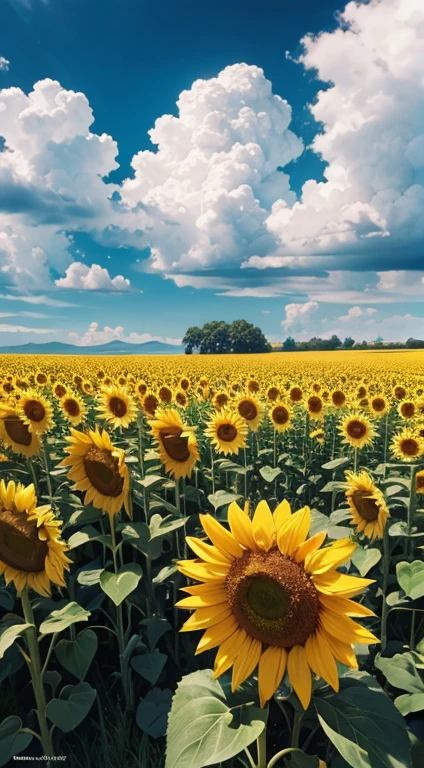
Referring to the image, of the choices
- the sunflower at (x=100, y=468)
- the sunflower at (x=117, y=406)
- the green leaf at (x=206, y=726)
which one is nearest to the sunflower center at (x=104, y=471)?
the sunflower at (x=100, y=468)

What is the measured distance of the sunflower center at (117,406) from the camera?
5.95 metres

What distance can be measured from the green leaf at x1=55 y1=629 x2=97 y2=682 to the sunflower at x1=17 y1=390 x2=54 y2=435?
274cm

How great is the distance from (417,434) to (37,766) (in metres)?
5.67

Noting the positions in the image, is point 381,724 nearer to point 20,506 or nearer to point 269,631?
point 269,631

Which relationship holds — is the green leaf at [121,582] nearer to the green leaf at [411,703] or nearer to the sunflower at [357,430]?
the green leaf at [411,703]

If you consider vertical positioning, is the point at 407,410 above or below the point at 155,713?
above

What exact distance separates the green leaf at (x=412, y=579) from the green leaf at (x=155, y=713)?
1.52m

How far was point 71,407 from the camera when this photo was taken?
665 centimetres

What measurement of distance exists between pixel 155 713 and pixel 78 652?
627mm

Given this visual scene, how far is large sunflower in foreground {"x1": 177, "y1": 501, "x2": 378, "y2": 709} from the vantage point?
1.64 m

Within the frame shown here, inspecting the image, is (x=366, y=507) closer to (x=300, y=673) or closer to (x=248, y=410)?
(x=300, y=673)

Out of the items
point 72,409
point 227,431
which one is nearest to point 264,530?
point 227,431

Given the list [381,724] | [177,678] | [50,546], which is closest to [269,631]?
[381,724]

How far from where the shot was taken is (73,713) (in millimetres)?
2672
